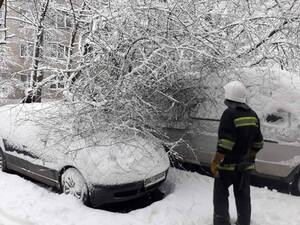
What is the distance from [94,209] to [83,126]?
136 cm

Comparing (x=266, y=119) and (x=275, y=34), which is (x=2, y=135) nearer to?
(x=266, y=119)

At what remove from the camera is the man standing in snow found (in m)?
4.42

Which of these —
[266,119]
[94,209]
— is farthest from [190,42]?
[94,209]

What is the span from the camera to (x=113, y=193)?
536 cm

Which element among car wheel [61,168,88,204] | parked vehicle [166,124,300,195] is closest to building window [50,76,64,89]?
car wheel [61,168,88,204]

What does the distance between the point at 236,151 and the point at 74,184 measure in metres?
2.48

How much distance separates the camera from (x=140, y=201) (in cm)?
605

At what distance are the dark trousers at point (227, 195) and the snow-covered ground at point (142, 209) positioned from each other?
1.32 feet

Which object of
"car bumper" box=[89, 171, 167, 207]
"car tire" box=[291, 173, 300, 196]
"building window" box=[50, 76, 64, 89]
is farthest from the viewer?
"building window" box=[50, 76, 64, 89]

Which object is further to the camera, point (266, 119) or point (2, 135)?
point (2, 135)

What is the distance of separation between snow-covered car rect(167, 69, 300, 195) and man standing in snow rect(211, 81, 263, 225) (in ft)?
5.73

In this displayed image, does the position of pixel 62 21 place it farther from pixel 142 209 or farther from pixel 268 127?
pixel 142 209

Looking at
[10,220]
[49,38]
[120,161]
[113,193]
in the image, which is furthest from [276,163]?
[49,38]

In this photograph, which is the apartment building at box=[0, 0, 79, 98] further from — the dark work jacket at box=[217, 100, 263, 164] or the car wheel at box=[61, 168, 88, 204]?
the dark work jacket at box=[217, 100, 263, 164]
